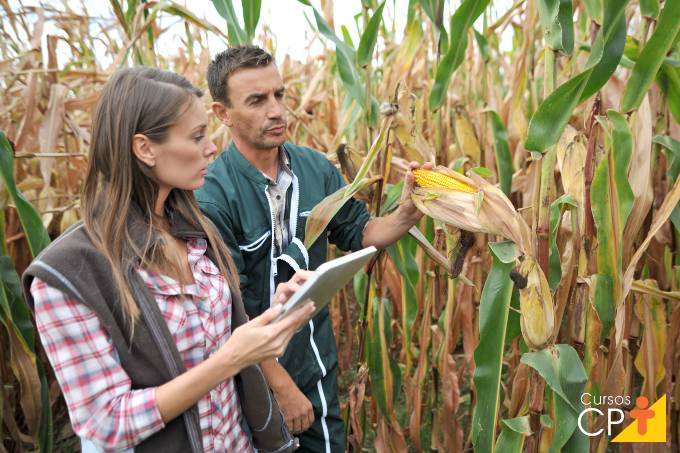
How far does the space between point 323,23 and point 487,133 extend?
844 millimetres

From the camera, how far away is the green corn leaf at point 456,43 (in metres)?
1.52

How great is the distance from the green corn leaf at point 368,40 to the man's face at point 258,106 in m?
0.28

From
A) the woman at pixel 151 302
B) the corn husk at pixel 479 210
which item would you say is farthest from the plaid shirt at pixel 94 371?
the corn husk at pixel 479 210

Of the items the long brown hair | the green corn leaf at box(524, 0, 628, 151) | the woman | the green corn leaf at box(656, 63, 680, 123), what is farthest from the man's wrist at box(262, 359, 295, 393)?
the green corn leaf at box(656, 63, 680, 123)

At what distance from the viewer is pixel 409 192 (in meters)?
1.56

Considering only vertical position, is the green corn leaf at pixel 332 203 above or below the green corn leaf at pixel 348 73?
below

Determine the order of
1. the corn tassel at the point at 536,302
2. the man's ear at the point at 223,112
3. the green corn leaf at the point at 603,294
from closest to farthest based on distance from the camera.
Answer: the corn tassel at the point at 536,302
the green corn leaf at the point at 603,294
the man's ear at the point at 223,112

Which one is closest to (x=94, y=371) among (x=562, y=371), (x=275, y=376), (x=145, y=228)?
(x=145, y=228)

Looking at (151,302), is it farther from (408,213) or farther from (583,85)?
(583,85)

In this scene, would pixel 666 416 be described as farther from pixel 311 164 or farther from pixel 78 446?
pixel 78 446

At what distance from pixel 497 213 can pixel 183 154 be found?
672 millimetres

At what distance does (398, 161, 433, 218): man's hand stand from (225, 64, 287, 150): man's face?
0.41 metres

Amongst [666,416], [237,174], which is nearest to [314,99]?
[237,174]

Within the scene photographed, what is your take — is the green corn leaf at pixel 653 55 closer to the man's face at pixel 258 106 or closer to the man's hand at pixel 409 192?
the man's hand at pixel 409 192
